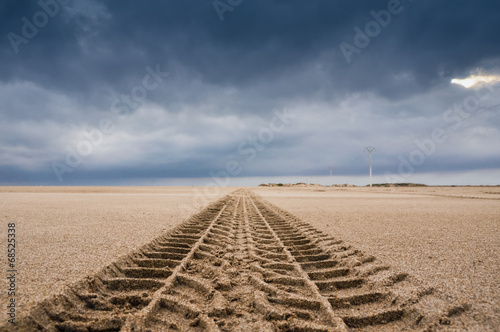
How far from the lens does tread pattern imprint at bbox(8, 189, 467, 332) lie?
99.0 inches

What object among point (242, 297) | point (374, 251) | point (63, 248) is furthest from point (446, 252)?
point (63, 248)

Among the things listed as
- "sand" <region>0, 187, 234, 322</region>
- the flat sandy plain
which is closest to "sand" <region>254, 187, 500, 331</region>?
the flat sandy plain

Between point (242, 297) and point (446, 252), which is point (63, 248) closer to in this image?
point (242, 297)

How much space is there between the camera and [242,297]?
311 cm

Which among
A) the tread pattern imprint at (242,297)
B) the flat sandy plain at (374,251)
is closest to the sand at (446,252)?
the flat sandy plain at (374,251)

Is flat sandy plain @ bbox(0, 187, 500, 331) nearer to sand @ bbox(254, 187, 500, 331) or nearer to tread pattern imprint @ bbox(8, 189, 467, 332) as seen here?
sand @ bbox(254, 187, 500, 331)

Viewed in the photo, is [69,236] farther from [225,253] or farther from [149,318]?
[149,318]

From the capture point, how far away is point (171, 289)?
10.6 ft

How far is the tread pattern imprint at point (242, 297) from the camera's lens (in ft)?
8.25

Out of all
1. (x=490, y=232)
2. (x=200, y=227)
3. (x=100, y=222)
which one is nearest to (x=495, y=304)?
(x=490, y=232)

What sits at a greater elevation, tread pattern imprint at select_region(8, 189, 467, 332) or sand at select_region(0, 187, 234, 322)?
sand at select_region(0, 187, 234, 322)

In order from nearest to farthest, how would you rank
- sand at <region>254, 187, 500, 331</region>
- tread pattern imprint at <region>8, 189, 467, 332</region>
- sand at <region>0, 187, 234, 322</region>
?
tread pattern imprint at <region>8, 189, 467, 332</region> → sand at <region>254, 187, 500, 331</region> → sand at <region>0, 187, 234, 322</region>

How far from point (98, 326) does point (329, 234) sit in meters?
5.25

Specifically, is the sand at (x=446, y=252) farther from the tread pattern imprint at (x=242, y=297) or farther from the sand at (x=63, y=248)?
the sand at (x=63, y=248)
